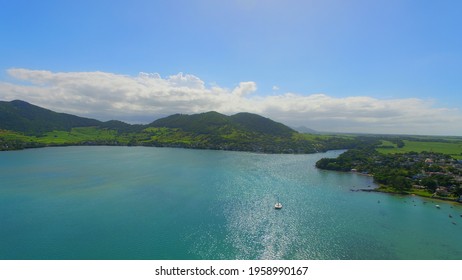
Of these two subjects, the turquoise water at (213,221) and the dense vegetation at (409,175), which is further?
the dense vegetation at (409,175)

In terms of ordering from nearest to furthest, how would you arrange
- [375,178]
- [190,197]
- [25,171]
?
[190,197]
[375,178]
[25,171]

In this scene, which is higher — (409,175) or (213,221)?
(409,175)

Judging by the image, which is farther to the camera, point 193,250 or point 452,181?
point 452,181

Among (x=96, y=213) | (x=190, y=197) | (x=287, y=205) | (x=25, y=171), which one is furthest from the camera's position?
(x=25, y=171)

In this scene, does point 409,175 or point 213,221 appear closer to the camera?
point 213,221

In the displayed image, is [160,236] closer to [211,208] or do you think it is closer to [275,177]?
[211,208]

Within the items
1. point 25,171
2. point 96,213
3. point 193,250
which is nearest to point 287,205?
point 193,250

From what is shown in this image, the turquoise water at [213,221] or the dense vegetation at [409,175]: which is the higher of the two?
the dense vegetation at [409,175]

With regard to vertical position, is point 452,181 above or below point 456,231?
above
